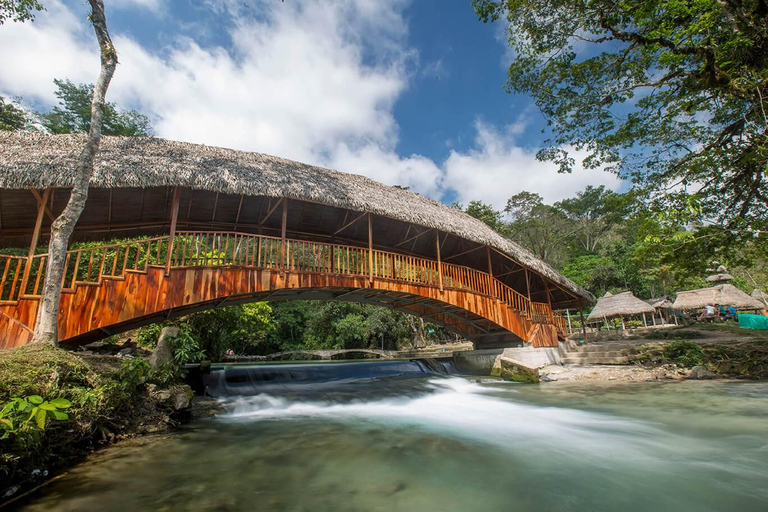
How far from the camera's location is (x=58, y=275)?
4641 millimetres

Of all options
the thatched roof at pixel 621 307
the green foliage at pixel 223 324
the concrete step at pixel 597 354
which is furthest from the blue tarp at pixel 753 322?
the green foliage at pixel 223 324

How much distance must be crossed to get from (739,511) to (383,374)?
9.81 m

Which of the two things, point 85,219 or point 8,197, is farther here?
point 85,219

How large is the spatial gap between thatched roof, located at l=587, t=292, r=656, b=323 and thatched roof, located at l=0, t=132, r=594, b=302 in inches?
547

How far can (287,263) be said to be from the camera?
25.4 feet

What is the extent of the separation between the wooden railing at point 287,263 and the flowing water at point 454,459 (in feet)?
9.70

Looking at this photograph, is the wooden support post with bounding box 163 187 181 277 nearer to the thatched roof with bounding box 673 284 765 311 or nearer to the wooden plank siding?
the wooden plank siding

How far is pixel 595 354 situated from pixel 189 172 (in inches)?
515

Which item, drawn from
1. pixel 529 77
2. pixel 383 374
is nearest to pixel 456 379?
pixel 383 374

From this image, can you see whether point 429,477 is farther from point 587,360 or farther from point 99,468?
point 587,360

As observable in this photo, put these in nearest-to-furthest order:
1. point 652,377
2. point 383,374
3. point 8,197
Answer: point 8,197 < point 652,377 < point 383,374

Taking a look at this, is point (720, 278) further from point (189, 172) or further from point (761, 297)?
point (189, 172)

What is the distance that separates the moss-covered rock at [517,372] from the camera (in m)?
10.2

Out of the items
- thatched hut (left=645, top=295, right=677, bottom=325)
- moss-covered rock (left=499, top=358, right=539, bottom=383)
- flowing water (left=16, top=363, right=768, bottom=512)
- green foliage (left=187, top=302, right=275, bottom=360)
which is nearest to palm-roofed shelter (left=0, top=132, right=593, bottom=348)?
moss-covered rock (left=499, top=358, right=539, bottom=383)
